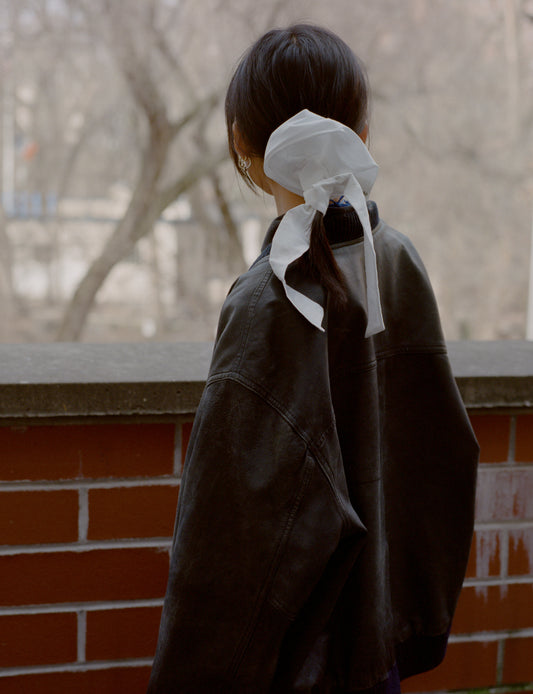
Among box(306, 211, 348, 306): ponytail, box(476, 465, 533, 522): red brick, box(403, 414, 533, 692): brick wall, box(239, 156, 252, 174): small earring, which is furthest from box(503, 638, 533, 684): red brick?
box(239, 156, 252, 174): small earring

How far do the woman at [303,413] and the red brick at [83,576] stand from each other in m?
0.44

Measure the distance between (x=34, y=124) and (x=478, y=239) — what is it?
7.54 meters

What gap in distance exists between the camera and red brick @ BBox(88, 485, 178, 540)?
1424 millimetres

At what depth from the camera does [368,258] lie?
1.02 m

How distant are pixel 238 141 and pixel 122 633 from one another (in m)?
0.89

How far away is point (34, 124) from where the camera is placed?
12875 millimetres

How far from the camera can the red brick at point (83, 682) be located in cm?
144

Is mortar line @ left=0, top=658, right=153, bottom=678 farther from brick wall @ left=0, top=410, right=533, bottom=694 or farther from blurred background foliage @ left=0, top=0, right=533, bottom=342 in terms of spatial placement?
blurred background foliage @ left=0, top=0, right=533, bottom=342

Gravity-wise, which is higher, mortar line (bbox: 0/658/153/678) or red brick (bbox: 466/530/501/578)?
red brick (bbox: 466/530/501/578)

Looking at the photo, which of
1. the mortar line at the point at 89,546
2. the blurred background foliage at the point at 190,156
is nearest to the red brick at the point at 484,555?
the mortar line at the point at 89,546

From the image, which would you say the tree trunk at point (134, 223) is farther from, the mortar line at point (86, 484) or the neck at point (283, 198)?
the neck at point (283, 198)

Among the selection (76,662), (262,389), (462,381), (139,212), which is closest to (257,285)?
(262,389)

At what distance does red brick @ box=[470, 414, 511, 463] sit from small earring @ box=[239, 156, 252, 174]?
0.67 metres

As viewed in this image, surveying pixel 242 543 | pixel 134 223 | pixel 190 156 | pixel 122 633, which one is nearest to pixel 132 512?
pixel 122 633
